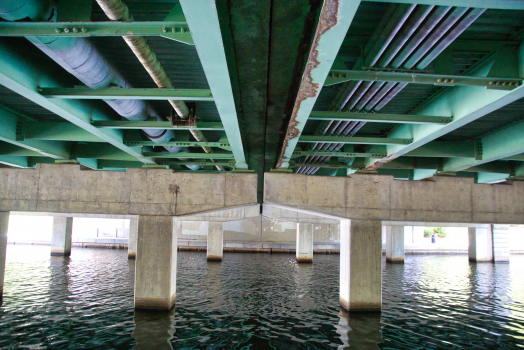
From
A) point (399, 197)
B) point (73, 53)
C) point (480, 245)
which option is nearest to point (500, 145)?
point (399, 197)

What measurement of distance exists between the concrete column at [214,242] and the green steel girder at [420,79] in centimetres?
2551

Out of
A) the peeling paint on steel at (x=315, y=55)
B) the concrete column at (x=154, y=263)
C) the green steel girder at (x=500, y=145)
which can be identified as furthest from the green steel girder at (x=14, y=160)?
the green steel girder at (x=500, y=145)

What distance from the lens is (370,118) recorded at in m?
8.23

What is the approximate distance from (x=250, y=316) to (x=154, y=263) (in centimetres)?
380

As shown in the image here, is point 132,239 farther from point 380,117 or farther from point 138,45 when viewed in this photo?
point 138,45

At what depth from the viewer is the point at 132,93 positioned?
23.0 feet

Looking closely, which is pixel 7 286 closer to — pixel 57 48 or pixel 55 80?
pixel 55 80

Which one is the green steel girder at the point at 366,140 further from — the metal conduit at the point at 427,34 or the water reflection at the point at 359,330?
the water reflection at the point at 359,330

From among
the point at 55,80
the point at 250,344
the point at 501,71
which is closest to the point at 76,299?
the point at 250,344

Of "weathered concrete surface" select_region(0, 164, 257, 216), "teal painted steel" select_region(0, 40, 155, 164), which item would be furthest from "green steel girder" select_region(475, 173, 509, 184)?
"teal painted steel" select_region(0, 40, 155, 164)

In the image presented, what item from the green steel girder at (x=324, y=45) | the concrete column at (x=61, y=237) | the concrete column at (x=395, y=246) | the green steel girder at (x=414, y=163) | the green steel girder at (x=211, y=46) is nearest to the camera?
the green steel girder at (x=324, y=45)

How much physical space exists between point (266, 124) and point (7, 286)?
1510 centimetres

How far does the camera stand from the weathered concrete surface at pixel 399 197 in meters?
11.9

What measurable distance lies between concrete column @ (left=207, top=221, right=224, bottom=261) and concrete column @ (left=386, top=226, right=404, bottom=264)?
55.2 ft
